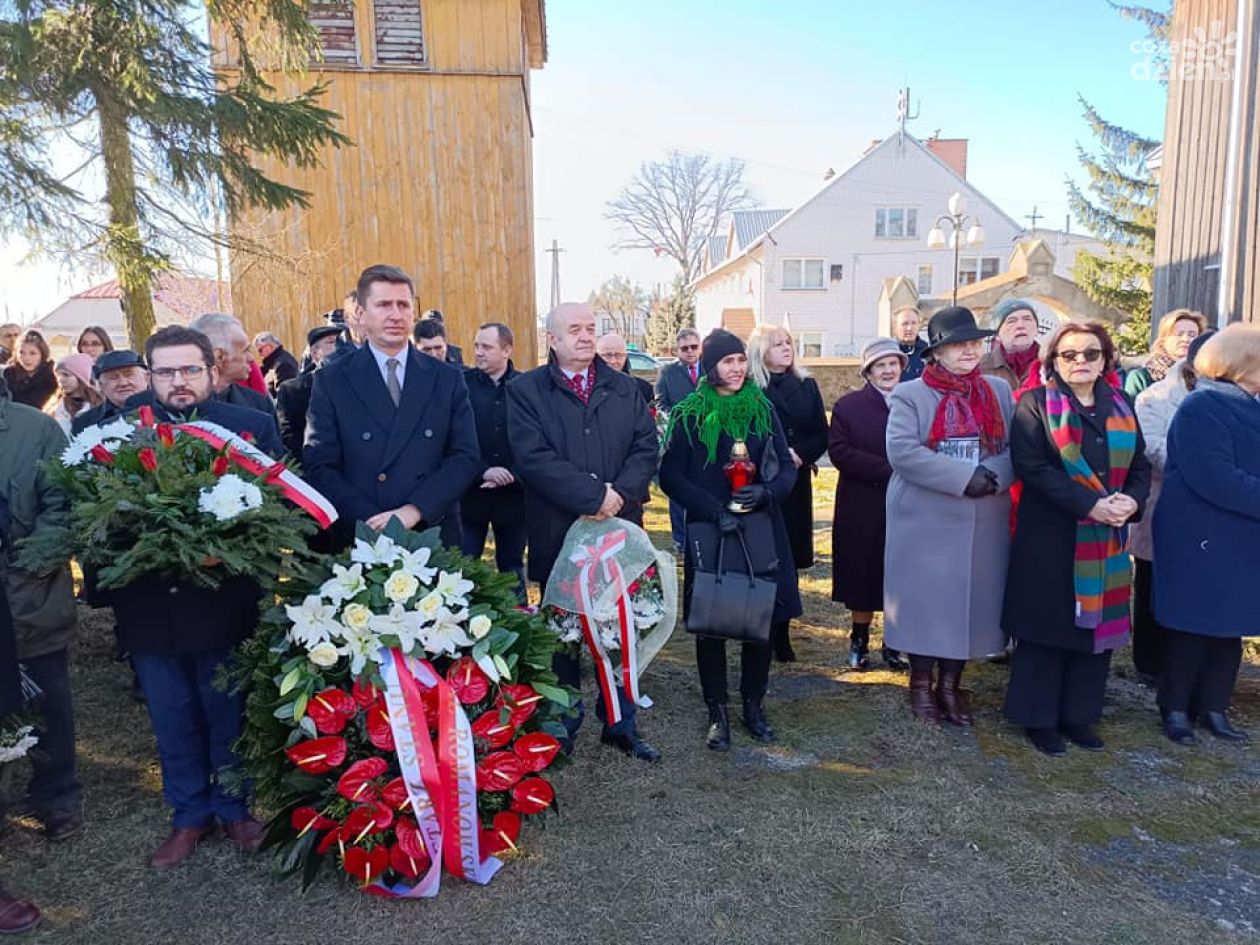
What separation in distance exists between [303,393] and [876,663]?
3.70m

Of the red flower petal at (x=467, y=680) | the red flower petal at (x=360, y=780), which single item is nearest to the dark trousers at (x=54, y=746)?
the red flower petal at (x=360, y=780)

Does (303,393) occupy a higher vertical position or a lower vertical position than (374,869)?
higher

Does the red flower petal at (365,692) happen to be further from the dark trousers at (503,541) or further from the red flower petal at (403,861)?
the dark trousers at (503,541)

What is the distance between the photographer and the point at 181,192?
25.5 feet

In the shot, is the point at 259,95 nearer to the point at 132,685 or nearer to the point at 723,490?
the point at 132,685

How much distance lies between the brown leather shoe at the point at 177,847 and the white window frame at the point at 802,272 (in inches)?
1372

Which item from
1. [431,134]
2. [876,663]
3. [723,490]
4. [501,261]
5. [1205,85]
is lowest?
[876,663]

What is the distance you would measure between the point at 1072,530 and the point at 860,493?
4.22 feet

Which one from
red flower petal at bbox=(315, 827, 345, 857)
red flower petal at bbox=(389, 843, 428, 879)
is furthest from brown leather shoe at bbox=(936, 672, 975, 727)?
red flower petal at bbox=(315, 827, 345, 857)

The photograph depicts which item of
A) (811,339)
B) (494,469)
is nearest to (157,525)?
(494,469)

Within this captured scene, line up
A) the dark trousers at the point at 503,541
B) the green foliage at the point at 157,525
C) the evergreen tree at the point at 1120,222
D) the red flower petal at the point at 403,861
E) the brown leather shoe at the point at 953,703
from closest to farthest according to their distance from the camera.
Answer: the green foliage at the point at 157,525
the red flower petal at the point at 403,861
the brown leather shoe at the point at 953,703
the dark trousers at the point at 503,541
the evergreen tree at the point at 1120,222

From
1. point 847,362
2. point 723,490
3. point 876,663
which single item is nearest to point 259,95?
point 723,490

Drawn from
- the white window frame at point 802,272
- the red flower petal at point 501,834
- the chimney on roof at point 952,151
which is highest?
the chimney on roof at point 952,151

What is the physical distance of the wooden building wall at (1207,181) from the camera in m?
7.02
